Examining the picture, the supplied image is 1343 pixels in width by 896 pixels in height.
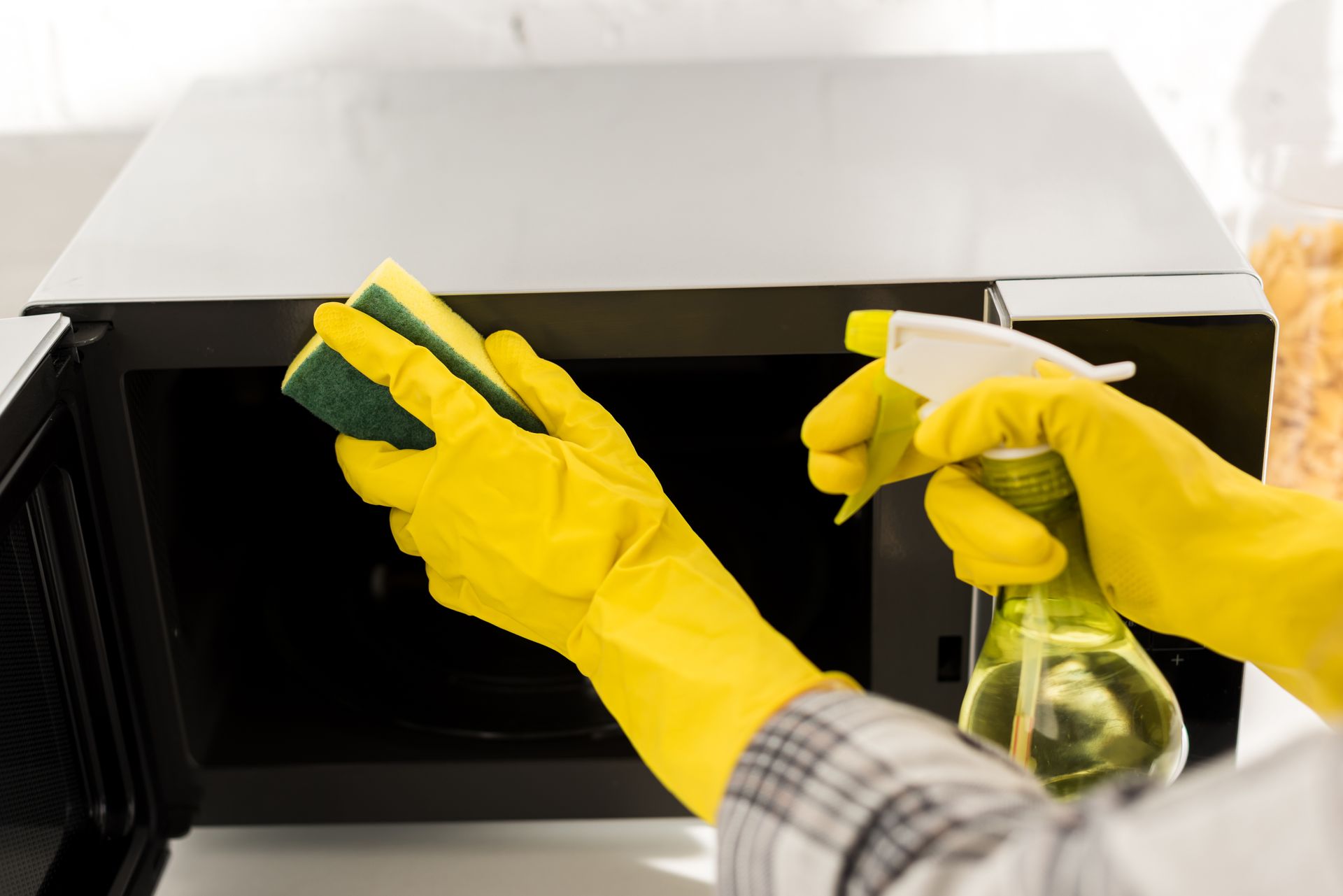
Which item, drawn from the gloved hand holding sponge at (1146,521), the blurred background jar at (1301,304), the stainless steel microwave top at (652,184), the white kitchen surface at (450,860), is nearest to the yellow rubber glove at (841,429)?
the gloved hand holding sponge at (1146,521)

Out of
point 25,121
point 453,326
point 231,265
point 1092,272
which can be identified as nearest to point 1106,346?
point 1092,272

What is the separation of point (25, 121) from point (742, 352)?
78 cm

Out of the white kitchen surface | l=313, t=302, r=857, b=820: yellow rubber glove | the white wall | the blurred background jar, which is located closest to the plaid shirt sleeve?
l=313, t=302, r=857, b=820: yellow rubber glove

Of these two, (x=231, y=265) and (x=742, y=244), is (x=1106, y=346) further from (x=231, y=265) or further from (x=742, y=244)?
(x=231, y=265)

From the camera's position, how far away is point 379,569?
95 centimetres

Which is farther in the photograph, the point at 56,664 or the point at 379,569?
the point at 379,569

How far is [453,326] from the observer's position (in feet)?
2.05

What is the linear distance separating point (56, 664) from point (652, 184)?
1.41ft

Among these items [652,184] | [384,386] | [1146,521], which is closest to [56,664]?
[384,386]

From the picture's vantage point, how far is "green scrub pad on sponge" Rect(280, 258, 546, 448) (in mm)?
590

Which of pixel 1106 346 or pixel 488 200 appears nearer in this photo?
pixel 1106 346

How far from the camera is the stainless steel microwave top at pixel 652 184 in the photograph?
655 millimetres

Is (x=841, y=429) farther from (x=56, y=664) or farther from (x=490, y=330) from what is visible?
(x=56, y=664)

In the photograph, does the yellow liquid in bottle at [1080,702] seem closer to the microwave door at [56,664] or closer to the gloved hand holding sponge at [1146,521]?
the gloved hand holding sponge at [1146,521]
